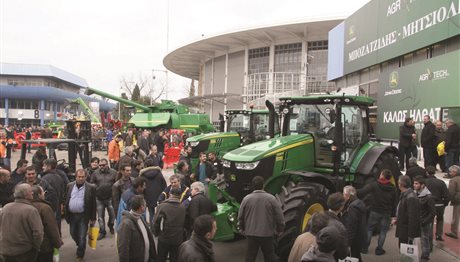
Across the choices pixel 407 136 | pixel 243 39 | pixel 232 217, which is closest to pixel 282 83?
pixel 243 39

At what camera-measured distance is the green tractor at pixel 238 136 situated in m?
13.0

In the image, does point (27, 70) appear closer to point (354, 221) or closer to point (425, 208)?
point (354, 221)

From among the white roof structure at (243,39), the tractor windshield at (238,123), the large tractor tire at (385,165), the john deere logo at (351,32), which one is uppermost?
the white roof structure at (243,39)

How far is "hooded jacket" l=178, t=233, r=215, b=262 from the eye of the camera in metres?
3.64

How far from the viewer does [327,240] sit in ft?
12.1

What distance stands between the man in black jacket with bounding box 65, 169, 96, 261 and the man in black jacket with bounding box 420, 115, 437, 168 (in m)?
8.58

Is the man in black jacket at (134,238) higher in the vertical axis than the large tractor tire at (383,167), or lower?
lower

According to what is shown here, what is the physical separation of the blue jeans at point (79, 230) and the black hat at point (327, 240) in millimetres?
4481

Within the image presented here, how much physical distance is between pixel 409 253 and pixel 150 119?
729 inches

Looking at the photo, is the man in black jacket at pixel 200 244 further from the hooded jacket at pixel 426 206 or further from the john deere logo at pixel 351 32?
the john deere logo at pixel 351 32

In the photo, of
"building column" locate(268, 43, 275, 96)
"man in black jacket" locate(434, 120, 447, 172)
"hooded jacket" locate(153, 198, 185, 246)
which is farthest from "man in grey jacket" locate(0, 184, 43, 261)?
"building column" locate(268, 43, 275, 96)

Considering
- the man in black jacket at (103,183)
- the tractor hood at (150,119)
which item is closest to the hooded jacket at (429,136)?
the man in black jacket at (103,183)

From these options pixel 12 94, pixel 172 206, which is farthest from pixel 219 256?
pixel 12 94

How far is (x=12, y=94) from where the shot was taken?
190ft
